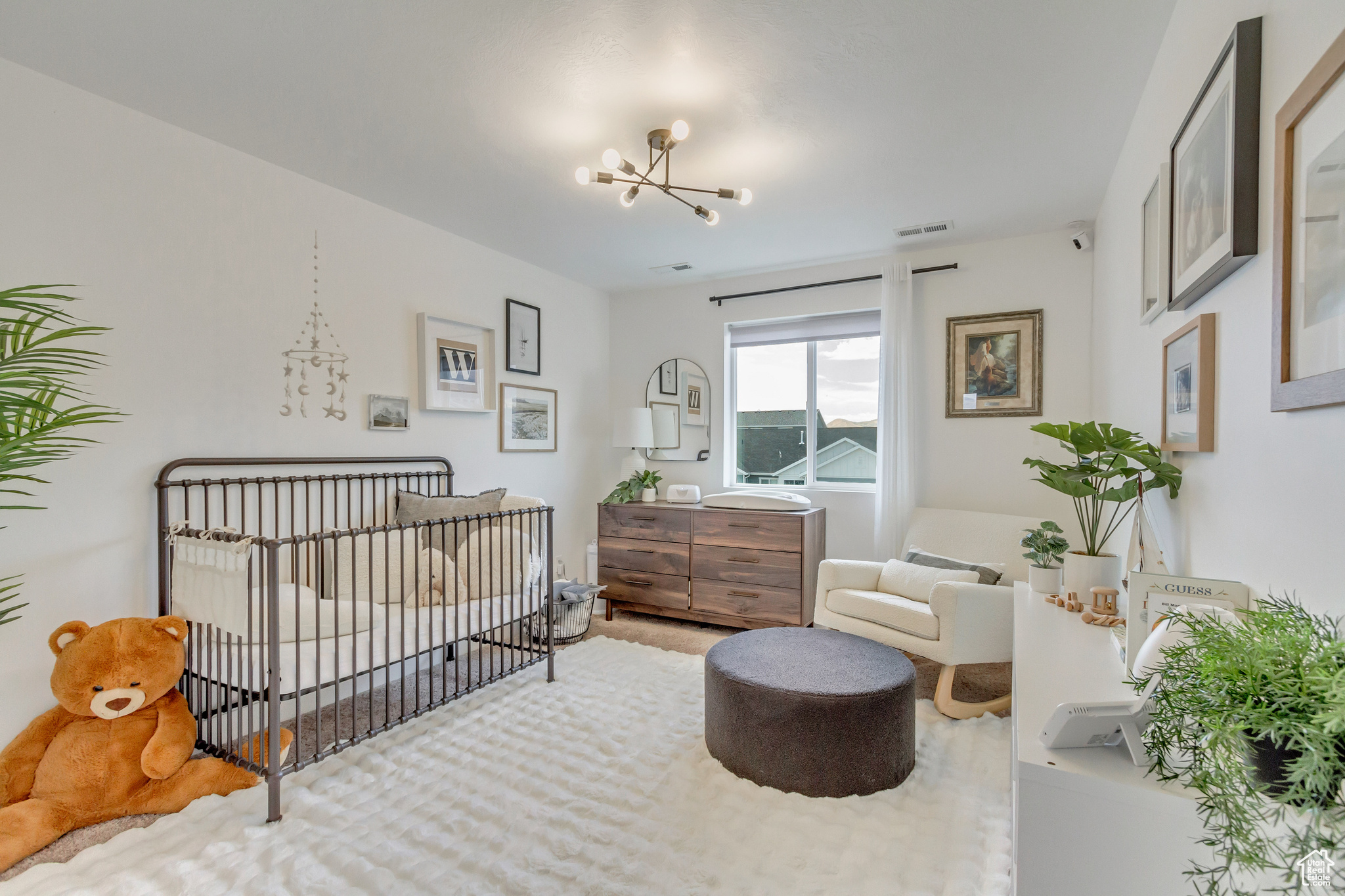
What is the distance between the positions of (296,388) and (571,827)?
7.31ft

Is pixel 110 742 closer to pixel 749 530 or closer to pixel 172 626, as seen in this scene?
pixel 172 626

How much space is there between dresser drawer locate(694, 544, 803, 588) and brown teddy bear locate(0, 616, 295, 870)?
2.52 meters

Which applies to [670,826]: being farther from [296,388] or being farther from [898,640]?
[296,388]

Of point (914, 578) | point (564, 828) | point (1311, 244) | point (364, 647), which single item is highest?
point (1311, 244)

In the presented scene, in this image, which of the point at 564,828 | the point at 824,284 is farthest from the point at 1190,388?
the point at 824,284

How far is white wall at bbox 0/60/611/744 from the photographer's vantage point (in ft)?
6.57

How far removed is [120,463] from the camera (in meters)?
2.19

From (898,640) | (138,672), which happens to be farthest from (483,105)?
(898,640)

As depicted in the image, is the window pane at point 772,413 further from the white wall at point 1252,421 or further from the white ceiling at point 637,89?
the white wall at point 1252,421

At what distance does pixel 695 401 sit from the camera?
4590mm

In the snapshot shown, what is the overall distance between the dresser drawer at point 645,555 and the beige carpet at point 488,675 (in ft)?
1.24

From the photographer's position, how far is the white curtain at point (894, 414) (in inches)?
148

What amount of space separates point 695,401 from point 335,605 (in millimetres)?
2974

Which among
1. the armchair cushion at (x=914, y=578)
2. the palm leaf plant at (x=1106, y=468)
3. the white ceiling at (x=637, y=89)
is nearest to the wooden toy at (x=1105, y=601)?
the palm leaf plant at (x=1106, y=468)
